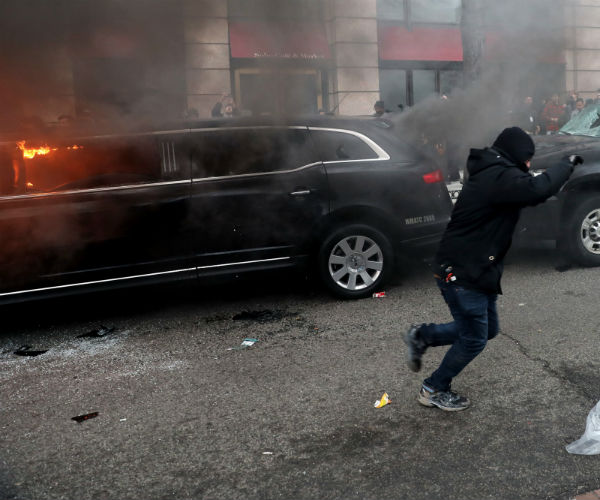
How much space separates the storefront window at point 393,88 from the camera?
6406 mm

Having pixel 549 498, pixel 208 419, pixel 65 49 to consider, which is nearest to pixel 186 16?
pixel 65 49

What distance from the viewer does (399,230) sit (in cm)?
552

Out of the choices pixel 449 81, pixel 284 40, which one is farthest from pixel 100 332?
pixel 449 81

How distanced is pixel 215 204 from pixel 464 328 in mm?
2543

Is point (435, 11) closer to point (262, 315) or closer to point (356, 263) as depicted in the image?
point (356, 263)

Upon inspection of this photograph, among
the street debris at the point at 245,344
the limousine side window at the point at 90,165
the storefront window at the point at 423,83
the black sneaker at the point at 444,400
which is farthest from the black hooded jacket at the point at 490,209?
the storefront window at the point at 423,83

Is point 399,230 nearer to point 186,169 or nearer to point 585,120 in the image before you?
point 186,169

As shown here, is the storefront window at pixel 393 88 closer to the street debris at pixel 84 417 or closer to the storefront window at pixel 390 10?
the storefront window at pixel 390 10

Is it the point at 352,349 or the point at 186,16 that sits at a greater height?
the point at 186,16

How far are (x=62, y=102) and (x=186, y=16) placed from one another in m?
1.24

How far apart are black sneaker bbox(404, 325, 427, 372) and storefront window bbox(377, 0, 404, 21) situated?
142 inches

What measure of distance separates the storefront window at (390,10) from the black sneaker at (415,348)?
3.61 meters

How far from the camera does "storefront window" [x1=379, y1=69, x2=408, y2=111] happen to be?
6.41 metres

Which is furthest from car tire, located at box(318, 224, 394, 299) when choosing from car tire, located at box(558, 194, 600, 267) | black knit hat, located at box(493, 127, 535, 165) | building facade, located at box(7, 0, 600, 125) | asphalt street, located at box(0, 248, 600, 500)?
black knit hat, located at box(493, 127, 535, 165)
